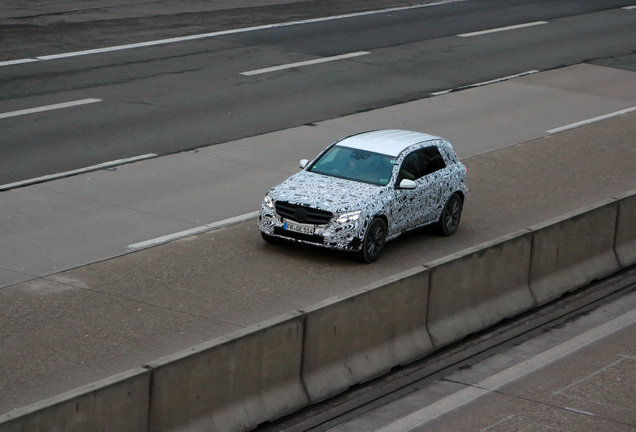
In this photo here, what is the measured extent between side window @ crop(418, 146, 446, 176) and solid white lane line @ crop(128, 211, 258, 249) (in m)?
2.76

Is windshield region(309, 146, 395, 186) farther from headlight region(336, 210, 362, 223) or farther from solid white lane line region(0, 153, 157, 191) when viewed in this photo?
solid white lane line region(0, 153, 157, 191)

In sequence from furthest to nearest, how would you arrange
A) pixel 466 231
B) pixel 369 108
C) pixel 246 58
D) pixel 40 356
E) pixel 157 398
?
pixel 246 58, pixel 369 108, pixel 466 231, pixel 40 356, pixel 157 398

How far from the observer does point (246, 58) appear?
28.7m

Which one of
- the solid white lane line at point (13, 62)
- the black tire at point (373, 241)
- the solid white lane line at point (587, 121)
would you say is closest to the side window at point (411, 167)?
the black tire at point (373, 241)

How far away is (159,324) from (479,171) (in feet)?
31.6

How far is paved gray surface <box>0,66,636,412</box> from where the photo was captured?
1139 centimetres

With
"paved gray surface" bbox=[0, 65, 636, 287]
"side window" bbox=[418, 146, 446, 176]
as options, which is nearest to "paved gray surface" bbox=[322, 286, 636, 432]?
"side window" bbox=[418, 146, 446, 176]

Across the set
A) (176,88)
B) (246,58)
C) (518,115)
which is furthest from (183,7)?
(518,115)

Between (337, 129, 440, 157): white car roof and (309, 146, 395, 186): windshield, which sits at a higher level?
(337, 129, 440, 157): white car roof

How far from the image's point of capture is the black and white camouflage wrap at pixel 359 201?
1418cm

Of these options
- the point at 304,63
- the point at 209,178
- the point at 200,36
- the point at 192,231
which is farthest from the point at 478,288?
the point at 200,36

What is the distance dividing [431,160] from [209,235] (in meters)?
3.51

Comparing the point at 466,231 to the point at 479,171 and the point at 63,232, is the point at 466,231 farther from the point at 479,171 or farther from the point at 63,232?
the point at 63,232

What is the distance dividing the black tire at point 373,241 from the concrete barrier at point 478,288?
2.06 metres
